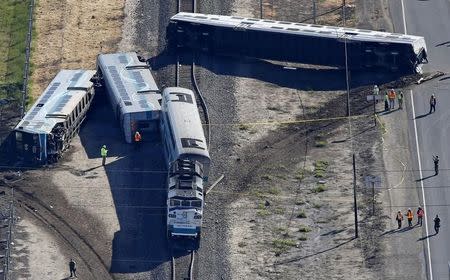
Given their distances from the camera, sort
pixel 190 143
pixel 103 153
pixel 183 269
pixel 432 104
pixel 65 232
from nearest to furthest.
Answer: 1. pixel 183 269
2. pixel 65 232
3. pixel 190 143
4. pixel 103 153
5. pixel 432 104

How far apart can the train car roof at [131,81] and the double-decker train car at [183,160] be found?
5.18 ft

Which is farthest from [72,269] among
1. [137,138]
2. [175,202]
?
[137,138]

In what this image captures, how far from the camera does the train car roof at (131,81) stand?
120500 millimetres

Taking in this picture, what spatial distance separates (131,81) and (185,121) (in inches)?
357

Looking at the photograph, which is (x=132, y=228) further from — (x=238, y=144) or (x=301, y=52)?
(x=301, y=52)

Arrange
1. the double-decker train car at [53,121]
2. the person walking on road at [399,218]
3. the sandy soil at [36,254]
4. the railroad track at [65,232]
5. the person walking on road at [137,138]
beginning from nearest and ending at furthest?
the sandy soil at [36,254] < the railroad track at [65,232] < the person walking on road at [399,218] < the double-decker train car at [53,121] < the person walking on road at [137,138]

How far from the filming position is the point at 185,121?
116 meters

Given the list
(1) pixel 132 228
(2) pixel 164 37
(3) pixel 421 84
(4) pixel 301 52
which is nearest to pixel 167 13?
(2) pixel 164 37

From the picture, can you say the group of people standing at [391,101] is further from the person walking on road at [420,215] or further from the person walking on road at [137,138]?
the person walking on road at [137,138]

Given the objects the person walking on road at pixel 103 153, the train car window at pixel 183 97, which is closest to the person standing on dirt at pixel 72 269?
the person walking on road at pixel 103 153

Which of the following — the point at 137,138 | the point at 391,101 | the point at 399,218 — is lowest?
the point at 399,218

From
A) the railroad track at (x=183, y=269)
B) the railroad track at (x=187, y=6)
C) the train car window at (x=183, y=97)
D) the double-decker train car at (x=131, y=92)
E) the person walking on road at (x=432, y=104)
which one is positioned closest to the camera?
the railroad track at (x=183, y=269)

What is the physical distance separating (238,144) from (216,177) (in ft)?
15.1

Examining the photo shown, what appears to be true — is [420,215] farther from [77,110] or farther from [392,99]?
[77,110]
